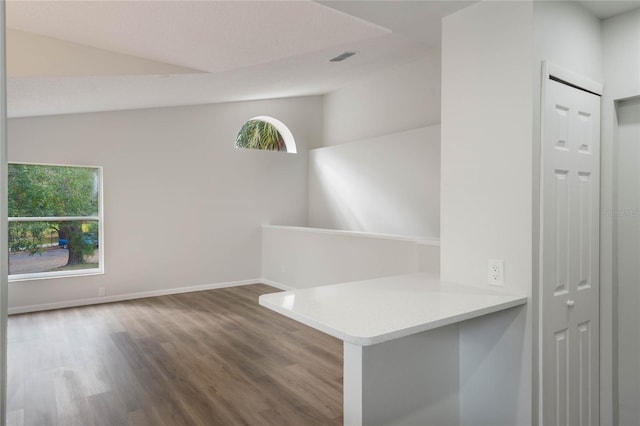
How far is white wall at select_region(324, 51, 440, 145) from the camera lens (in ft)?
17.2

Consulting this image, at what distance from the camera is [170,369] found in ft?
10.7

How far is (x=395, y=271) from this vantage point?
14.4 ft

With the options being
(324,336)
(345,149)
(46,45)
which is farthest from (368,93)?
(46,45)

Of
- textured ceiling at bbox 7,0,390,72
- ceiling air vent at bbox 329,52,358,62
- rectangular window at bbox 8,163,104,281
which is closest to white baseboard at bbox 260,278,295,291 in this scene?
rectangular window at bbox 8,163,104,281

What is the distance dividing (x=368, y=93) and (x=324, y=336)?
382 cm

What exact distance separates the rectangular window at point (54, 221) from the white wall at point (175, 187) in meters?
0.14

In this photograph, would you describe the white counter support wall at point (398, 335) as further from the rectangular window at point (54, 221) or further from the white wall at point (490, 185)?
the rectangular window at point (54, 221)

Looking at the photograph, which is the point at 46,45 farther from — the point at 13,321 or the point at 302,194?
the point at 302,194

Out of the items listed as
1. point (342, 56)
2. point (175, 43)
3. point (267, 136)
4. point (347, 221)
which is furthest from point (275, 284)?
point (175, 43)

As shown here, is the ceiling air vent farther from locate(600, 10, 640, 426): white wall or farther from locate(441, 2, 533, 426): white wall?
locate(600, 10, 640, 426): white wall

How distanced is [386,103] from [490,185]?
425 centimetres

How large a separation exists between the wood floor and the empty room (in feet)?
0.09

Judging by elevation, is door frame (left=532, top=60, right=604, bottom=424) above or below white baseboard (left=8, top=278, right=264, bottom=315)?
above

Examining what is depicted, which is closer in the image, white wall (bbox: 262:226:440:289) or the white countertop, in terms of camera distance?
the white countertop
